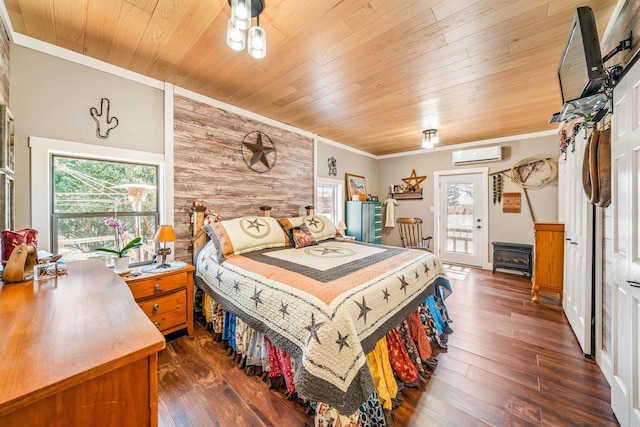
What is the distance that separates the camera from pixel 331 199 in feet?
15.9

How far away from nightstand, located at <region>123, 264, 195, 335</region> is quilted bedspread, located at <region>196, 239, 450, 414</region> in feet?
0.65

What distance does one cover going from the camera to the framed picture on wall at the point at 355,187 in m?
4.86

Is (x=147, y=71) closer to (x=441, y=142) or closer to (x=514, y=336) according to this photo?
(x=514, y=336)

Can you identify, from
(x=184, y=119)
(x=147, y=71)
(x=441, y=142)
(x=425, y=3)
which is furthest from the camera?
(x=441, y=142)

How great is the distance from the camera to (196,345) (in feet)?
7.09

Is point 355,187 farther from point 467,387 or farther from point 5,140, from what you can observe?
point 5,140

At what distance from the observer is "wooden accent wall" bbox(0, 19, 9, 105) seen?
1587 mm

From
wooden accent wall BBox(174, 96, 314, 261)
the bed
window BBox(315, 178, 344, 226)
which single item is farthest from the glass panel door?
wooden accent wall BBox(174, 96, 314, 261)

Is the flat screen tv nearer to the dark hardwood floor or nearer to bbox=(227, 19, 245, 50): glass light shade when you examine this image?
bbox=(227, 19, 245, 50): glass light shade

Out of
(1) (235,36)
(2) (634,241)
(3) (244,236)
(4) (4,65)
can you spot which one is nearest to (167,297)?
(3) (244,236)

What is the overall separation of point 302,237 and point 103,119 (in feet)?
7.15

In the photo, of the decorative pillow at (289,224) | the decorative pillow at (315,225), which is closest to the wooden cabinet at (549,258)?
the decorative pillow at (315,225)

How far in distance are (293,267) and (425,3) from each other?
1.97 metres

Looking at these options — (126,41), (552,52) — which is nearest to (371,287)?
(552,52)
